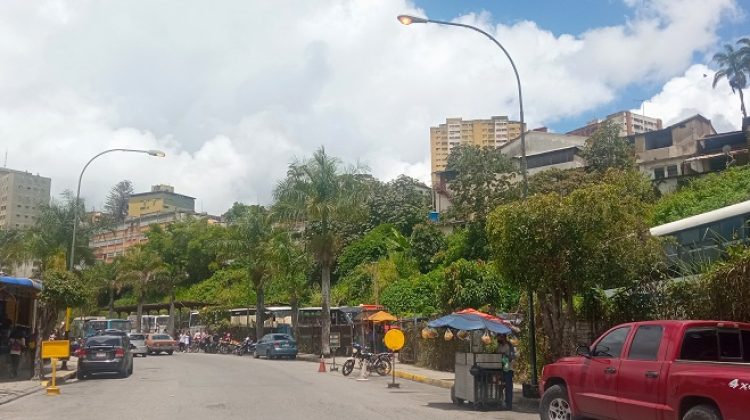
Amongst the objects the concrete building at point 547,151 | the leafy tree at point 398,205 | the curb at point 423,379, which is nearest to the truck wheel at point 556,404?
the curb at point 423,379

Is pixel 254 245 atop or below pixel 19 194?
below

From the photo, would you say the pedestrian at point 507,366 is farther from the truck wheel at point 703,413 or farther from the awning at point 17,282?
the awning at point 17,282

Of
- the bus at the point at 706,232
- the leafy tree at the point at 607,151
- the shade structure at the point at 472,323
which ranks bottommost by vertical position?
the shade structure at the point at 472,323

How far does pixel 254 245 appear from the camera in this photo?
44.4 metres

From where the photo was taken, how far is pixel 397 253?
55.2m

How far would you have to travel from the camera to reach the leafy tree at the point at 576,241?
1500cm

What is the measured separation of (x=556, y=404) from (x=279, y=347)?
28024mm

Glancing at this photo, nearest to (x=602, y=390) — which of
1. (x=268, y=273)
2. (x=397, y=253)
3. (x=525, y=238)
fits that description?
(x=525, y=238)

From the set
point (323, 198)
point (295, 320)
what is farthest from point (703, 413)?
point (295, 320)

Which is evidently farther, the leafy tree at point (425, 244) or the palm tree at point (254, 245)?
the leafy tree at point (425, 244)

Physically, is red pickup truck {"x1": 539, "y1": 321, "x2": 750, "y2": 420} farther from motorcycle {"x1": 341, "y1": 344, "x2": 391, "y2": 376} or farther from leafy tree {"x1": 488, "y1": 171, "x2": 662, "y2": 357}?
motorcycle {"x1": 341, "y1": 344, "x2": 391, "y2": 376}

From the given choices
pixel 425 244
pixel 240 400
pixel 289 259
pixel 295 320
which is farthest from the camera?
pixel 425 244

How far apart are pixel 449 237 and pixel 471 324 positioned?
39.2 meters

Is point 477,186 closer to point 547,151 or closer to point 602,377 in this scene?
point 547,151
